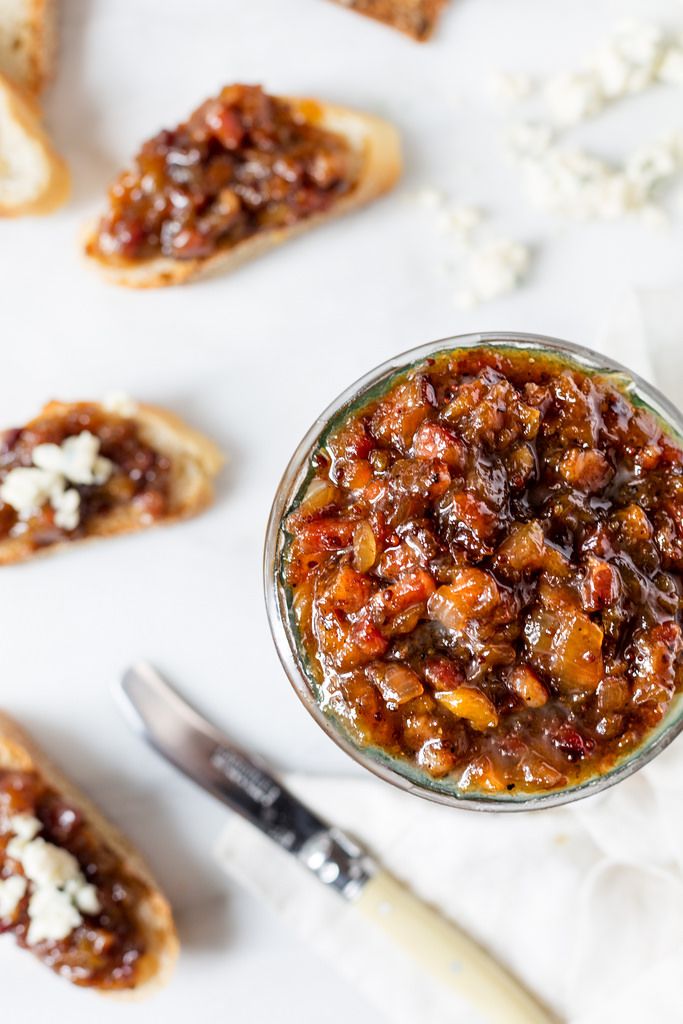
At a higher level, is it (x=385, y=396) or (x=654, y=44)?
(x=654, y=44)

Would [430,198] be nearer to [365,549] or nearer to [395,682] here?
[365,549]

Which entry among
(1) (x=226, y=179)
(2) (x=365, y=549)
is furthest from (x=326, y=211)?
(2) (x=365, y=549)

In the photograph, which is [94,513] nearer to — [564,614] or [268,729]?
[268,729]

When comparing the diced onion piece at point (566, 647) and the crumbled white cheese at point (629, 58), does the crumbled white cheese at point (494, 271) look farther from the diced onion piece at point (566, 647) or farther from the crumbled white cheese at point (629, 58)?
the diced onion piece at point (566, 647)

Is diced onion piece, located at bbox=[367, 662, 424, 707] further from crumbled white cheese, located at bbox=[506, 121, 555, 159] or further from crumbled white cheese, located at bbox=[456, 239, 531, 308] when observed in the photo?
crumbled white cheese, located at bbox=[506, 121, 555, 159]

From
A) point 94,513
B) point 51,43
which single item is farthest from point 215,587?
point 51,43

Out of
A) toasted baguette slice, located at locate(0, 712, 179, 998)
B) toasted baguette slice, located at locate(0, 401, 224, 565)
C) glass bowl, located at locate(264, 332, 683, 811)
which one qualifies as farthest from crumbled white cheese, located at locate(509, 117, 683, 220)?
toasted baguette slice, located at locate(0, 712, 179, 998)

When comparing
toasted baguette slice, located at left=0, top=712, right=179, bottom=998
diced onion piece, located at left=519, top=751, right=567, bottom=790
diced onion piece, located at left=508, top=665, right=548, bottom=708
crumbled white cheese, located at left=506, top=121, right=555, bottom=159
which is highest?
crumbled white cheese, located at left=506, top=121, right=555, bottom=159
